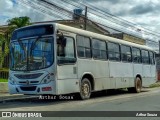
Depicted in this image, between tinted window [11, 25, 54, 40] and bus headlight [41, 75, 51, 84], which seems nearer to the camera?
bus headlight [41, 75, 51, 84]

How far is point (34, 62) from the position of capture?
14758 millimetres

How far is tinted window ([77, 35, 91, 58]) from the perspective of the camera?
53.1ft

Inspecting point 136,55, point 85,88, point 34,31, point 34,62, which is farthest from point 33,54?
point 136,55

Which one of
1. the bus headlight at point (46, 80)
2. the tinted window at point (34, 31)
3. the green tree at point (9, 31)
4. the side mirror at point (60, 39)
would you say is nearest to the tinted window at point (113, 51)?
the side mirror at point (60, 39)

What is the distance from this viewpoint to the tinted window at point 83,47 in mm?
16197

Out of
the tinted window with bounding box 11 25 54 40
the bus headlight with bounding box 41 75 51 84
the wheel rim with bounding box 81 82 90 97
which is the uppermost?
the tinted window with bounding box 11 25 54 40

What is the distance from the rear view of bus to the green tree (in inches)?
590

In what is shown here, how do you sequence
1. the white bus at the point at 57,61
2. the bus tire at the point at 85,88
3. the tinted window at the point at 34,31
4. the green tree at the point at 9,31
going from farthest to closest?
the green tree at the point at 9,31
the bus tire at the point at 85,88
the tinted window at the point at 34,31
the white bus at the point at 57,61

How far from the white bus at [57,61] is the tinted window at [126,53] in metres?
2.18

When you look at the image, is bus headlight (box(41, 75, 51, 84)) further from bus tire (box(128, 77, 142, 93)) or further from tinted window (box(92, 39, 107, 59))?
bus tire (box(128, 77, 142, 93))

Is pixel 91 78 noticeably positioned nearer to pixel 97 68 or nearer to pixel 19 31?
pixel 97 68

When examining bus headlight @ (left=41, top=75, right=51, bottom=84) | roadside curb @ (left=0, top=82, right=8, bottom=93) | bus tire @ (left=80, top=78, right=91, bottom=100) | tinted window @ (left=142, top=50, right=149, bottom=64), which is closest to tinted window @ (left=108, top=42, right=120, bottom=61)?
bus tire @ (left=80, top=78, right=91, bottom=100)

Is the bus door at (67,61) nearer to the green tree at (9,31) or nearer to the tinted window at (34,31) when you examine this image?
the tinted window at (34,31)

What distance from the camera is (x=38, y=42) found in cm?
1488
